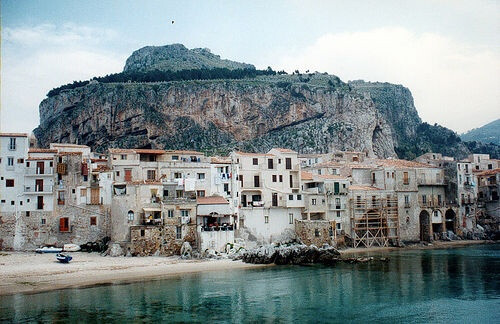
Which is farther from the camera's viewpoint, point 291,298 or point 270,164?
point 270,164

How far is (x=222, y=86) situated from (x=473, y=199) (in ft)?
253

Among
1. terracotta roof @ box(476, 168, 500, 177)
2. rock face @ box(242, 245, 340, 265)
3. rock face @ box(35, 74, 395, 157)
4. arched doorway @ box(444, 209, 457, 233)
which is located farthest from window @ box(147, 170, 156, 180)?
rock face @ box(35, 74, 395, 157)

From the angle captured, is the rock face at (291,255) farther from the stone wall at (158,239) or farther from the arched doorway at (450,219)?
the arched doorway at (450,219)

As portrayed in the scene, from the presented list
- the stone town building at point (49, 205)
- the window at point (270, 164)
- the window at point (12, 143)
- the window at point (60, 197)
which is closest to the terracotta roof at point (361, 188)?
the window at point (270, 164)

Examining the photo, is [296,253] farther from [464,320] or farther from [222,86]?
[222,86]

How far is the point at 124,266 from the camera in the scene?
49188mm

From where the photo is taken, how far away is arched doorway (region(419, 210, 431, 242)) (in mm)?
76188

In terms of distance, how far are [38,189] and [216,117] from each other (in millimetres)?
80151

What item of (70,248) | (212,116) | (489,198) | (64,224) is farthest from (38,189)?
(212,116)

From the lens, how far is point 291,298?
1478 inches

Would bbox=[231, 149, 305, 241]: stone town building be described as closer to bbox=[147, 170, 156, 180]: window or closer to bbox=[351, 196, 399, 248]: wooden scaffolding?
bbox=[351, 196, 399, 248]: wooden scaffolding

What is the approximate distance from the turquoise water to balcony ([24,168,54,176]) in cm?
2236

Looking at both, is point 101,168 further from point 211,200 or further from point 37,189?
point 211,200

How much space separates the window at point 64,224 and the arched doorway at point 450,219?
56.8 metres
